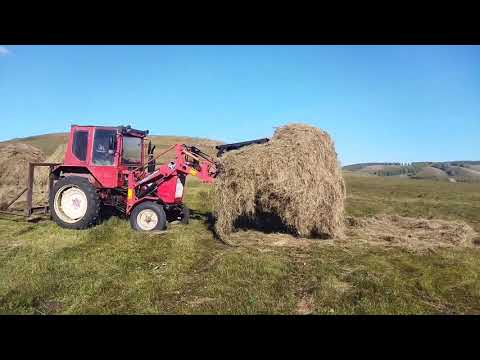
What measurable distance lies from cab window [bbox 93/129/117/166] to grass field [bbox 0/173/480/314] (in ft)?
7.12

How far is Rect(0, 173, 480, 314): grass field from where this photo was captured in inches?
203

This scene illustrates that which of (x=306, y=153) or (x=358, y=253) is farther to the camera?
(x=306, y=153)

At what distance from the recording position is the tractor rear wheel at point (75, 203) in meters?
10.2

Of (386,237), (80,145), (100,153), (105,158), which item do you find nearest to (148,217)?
(105,158)

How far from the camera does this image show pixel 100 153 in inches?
427

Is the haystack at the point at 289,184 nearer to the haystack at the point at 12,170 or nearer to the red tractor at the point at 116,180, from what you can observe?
the red tractor at the point at 116,180

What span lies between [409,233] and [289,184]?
3646 millimetres

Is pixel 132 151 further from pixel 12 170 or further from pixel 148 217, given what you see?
pixel 12 170

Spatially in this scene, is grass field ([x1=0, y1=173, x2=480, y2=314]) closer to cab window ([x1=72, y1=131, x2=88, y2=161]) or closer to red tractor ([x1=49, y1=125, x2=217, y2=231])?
red tractor ([x1=49, y1=125, x2=217, y2=231])
